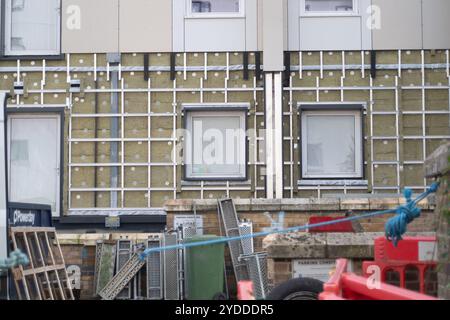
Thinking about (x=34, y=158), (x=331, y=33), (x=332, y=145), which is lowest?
(x=34, y=158)

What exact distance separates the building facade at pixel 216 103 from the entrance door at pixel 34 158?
0.07ft

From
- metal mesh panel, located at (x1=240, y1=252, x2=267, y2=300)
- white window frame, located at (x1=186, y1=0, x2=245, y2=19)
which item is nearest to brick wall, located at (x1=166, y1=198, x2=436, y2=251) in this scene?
metal mesh panel, located at (x1=240, y1=252, x2=267, y2=300)

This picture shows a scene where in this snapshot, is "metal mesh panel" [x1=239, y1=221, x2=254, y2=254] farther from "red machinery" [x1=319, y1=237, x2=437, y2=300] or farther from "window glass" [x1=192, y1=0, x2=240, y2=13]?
"red machinery" [x1=319, y1=237, x2=437, y2=300]

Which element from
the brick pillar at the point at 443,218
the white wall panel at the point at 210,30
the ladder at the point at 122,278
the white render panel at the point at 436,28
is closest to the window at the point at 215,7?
the white wall panel at the point at 210,30

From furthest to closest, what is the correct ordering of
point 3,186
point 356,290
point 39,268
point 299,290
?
point 39,268 → point 3,186 → point 299,290 → point 356,290

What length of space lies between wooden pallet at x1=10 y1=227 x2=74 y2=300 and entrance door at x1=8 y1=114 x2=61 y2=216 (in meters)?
5.64

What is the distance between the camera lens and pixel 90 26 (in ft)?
54.6

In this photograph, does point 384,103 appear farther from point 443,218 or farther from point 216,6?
point 443,218

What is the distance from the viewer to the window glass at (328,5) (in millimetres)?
16766

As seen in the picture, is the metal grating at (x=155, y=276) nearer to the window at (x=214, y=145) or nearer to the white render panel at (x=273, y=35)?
the window at (x=214, y=145)

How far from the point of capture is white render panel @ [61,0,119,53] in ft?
54.5

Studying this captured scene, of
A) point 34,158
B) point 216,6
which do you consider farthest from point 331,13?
point 34,158

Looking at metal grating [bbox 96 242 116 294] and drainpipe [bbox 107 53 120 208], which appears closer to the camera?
metal grating [bbox 96 242 116 294]

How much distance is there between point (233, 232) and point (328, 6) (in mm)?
5595
